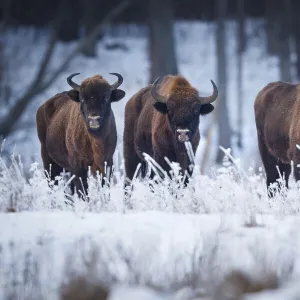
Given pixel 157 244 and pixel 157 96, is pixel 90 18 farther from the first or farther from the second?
pixel 157 244

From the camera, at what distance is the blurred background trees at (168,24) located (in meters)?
24.9

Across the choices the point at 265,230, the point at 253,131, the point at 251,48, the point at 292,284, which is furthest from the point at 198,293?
the point at 251,48

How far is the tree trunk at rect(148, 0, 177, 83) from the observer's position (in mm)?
24109

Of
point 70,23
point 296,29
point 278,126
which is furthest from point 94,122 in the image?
point 70,23

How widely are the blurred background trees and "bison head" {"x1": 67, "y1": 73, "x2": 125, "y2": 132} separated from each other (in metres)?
9.12

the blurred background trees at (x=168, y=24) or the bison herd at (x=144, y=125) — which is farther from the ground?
the blurred background trees at (x=168, y=24)

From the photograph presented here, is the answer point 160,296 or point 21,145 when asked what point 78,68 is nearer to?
point 21,145

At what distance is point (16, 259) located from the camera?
6004mm

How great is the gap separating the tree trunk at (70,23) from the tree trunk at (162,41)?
8.00 m

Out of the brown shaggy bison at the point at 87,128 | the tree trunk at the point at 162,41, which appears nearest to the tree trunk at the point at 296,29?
the tree trunk at the point at 162,41

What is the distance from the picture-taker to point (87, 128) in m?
11.0

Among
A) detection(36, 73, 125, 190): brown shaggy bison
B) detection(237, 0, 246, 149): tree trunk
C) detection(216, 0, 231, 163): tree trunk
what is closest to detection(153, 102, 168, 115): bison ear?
detection(36, 73, 125, 190): brown shaggy bison

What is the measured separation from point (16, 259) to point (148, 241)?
0.98 meters

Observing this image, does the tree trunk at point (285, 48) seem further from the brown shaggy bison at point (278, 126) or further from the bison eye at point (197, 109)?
the bison eye at point (197, 109)
